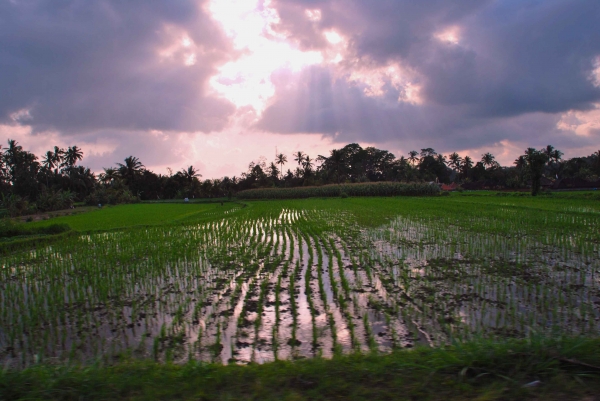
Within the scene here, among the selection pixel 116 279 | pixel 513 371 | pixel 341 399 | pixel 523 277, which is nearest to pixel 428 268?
pixel 523 277

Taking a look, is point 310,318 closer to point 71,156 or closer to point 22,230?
point 22,230

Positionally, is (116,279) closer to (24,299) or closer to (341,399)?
(24,299)

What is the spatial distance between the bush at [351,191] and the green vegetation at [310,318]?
28.8 metres

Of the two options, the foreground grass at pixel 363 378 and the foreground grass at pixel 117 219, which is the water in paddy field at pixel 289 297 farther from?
the foreground grass at pixel 117 219

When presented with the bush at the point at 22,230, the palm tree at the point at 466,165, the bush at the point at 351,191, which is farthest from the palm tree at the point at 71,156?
the palm tree at the point at 466,165

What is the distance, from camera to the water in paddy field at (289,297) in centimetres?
383

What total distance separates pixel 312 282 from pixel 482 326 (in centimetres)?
269

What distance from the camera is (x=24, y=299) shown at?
18.3ft

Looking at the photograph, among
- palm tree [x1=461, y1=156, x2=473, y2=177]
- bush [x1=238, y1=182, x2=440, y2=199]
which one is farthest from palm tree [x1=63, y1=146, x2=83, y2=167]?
palm tree [x1=461, y1=156, x2=473, y2=177]

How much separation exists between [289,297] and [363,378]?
2.64m

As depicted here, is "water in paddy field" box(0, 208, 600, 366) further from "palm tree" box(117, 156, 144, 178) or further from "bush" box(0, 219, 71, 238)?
"palm tree" box(117, 156, 144, 178)

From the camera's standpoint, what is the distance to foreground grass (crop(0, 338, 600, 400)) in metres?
2.51

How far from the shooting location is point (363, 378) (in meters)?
2.71

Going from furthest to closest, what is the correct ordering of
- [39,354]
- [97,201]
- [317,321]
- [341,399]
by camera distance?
[97,201] → [317,321] → [39,354] → [341,399]
